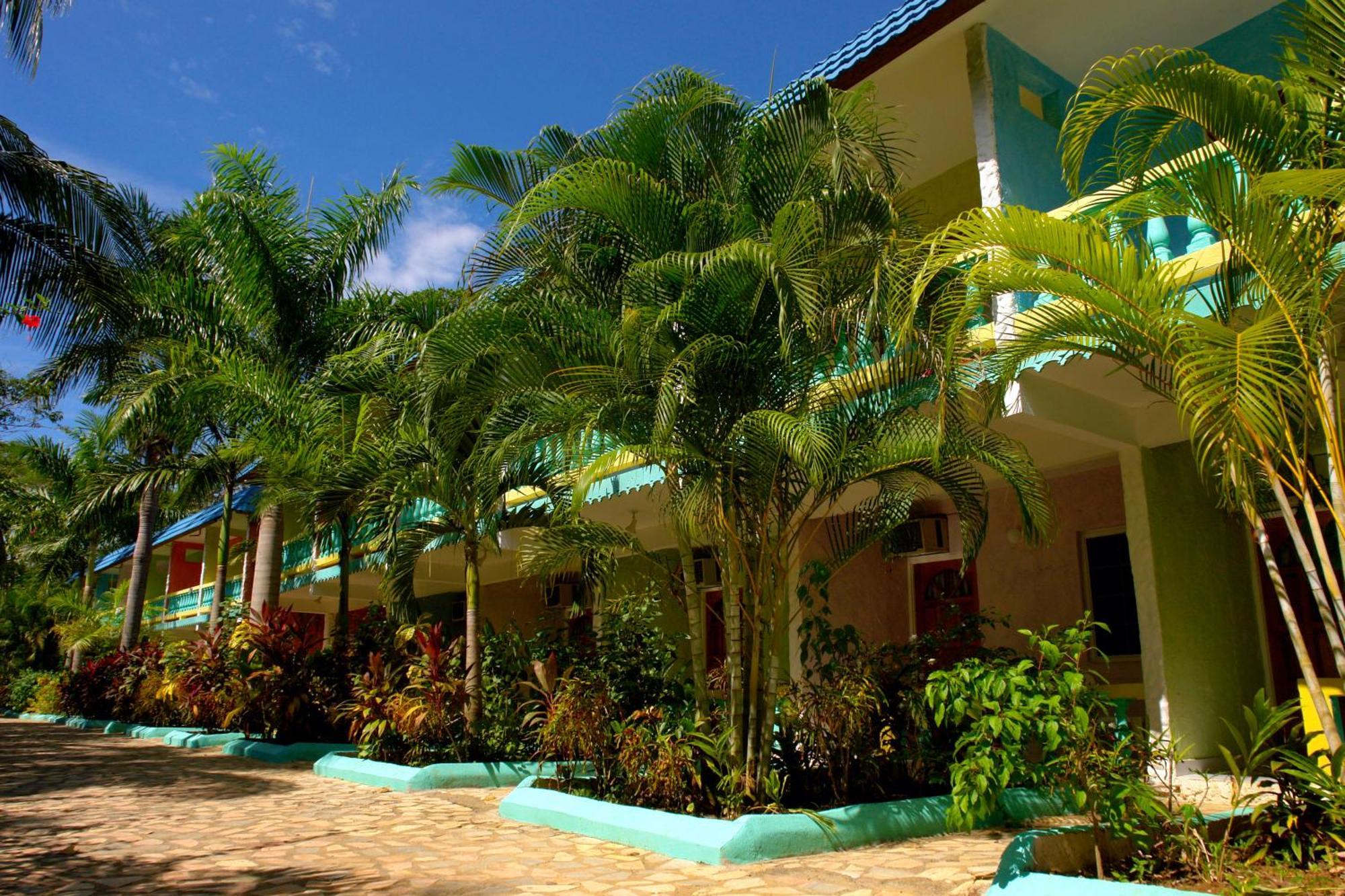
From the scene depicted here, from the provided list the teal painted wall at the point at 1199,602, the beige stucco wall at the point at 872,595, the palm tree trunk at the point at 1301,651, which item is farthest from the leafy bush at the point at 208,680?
the palm tree trunk at the point at 1301,651

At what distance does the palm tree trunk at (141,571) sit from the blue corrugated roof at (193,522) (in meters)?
1.53

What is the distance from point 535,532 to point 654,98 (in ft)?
11.8

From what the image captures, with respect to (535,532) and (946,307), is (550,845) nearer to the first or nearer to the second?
(535,532)

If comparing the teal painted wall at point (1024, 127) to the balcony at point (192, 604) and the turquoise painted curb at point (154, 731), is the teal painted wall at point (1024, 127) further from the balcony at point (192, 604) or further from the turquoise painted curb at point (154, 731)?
the balcony at point (192, 604)

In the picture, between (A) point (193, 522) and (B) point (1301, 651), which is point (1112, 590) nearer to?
(B) point (1301, 651)

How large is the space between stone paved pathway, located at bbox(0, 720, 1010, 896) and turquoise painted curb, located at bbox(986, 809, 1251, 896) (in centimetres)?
47

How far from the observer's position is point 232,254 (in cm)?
1460

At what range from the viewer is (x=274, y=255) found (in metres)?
15.0

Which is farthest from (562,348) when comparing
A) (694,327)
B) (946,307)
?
(946,307)

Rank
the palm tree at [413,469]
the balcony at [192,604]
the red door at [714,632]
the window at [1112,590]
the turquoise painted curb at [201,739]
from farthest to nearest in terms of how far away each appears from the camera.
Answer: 1. the balcony at [192,604]
2. the red door at [714,632]
3. the turquoise painted curb at [201,739]
4. the window at [1112,590]
5. the palm tree at [413,469]

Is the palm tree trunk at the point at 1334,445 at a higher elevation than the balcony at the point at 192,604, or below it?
below

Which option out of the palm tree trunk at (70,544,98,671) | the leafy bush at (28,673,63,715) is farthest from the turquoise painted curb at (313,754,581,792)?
the palm tree trunk at (70,544,98,671)

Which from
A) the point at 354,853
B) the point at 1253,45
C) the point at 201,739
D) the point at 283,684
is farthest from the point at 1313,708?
the point at 201,739

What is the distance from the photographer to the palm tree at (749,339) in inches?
256
